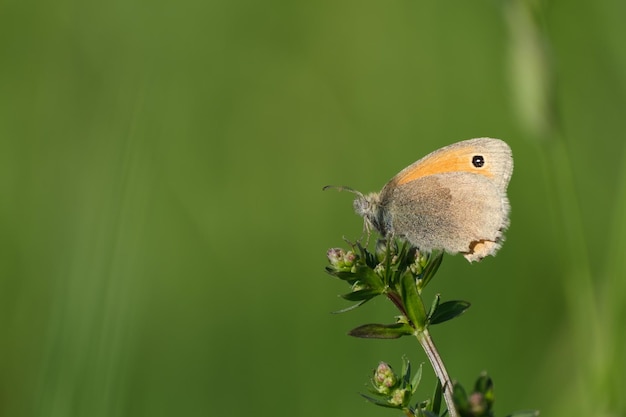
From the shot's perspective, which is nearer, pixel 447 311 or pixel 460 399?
pixel 460 399

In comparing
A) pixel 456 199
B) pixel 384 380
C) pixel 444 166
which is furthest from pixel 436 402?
pixel 444 166

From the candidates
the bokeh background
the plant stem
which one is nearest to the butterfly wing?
the bokeh background

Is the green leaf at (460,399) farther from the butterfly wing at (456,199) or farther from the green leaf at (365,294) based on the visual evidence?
the butterfly wing at (456,199)

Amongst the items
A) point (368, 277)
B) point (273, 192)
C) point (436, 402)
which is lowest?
point (436, 402)

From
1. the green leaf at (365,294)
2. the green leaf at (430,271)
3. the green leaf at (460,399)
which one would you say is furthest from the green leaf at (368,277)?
the green leaf at (460,399)

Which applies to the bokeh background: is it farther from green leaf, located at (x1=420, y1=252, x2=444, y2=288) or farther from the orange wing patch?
green leaf, located at (x1=420, y1=252, x2=444, y2=288)

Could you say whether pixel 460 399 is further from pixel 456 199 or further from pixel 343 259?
pixel 456 199

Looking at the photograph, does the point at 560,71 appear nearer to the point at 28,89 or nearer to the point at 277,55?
the point at 277,55

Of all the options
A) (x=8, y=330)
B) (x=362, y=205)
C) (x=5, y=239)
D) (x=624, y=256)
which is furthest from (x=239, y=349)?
(x=624, y=256)
